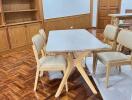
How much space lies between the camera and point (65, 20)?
569 centimetres

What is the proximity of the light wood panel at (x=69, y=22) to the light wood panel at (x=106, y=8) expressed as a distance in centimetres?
52

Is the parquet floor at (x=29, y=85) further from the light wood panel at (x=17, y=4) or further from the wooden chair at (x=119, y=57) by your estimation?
the light wood panel at (x=17, y=4)

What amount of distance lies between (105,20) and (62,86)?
5003 mm

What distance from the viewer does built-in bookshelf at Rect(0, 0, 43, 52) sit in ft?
13.4

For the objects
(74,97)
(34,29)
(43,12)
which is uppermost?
(43,12)

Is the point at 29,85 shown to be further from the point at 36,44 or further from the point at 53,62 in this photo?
the point at 36,44

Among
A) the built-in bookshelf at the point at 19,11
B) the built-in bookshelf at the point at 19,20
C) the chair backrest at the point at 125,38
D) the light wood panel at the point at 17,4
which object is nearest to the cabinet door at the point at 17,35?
the built-in bookshelf at the point at 19,20

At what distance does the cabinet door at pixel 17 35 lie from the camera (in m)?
4.18

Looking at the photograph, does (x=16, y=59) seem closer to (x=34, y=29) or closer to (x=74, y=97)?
(x=34, y=29)

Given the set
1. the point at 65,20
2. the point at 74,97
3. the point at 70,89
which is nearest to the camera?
the point at 74,97

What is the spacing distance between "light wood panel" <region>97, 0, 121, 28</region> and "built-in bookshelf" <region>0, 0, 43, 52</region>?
285cm

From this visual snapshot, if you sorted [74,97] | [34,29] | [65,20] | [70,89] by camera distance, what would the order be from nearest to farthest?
[74,97]
[70,89]
[34,29]
[65,20]

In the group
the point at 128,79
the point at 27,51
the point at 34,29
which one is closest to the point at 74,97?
the point at 128,79

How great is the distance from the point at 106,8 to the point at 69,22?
5.85 feet
